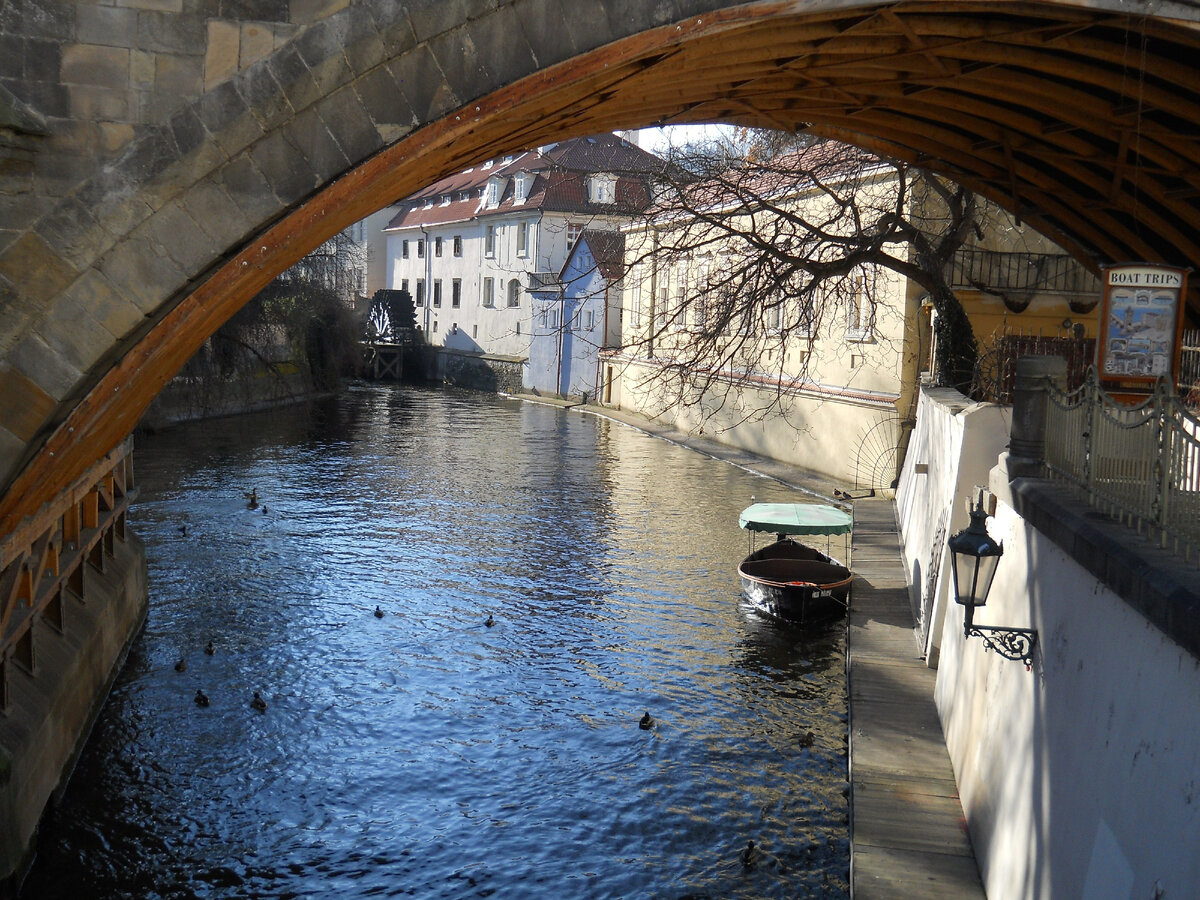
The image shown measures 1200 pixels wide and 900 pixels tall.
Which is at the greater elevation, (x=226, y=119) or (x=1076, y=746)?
(x=226, y=119)

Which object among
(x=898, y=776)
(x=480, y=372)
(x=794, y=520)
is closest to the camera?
(x=898, y=776)

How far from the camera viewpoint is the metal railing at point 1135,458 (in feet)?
17.6

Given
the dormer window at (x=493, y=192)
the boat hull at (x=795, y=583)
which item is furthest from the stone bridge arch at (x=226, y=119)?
the dormer window at (x=493, y=192)

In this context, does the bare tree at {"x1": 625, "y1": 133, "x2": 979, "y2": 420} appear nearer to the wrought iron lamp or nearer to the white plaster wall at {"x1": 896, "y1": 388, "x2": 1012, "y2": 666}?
the white plaster wall at {"x1": 896, "y1": 388, "x2": 1012, "y2": 666}

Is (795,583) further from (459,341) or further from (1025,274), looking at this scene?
(459,341)

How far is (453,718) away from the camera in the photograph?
13031 millimetres

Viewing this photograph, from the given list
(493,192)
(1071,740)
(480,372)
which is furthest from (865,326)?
(493,192)

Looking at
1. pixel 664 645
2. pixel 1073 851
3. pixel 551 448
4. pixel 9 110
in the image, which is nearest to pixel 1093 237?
pixel 664 645

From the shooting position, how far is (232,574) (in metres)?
18.4

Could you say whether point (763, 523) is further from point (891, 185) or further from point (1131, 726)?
point (1131, 726)

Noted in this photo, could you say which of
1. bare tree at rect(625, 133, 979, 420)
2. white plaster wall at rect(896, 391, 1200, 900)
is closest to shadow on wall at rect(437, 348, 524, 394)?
bare tree at rect(625, 133, 979, 420)

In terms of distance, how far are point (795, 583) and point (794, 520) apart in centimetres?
179

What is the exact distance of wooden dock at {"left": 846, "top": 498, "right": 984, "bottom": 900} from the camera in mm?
8438

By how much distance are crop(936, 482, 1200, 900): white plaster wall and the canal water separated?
2163 millimetres
